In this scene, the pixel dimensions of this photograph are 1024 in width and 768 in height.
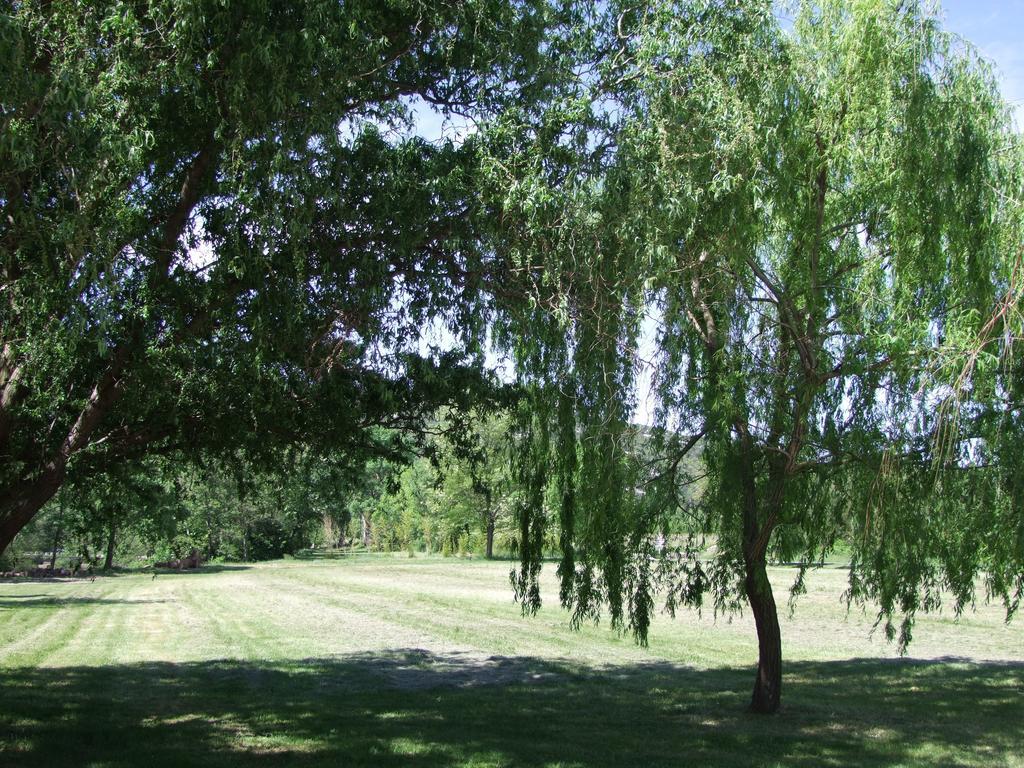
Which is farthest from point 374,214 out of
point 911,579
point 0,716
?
point 0,716

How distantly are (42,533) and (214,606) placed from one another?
28678 mm

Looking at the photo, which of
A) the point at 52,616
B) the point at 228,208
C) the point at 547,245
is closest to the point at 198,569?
the point at 52,616

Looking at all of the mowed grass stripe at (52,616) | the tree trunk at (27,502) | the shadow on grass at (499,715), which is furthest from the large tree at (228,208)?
the mowed grass stripe at (52,616)

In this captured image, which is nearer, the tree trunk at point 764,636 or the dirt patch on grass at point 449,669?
the tree trunk at point 764,636

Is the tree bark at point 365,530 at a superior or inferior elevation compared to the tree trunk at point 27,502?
inferior

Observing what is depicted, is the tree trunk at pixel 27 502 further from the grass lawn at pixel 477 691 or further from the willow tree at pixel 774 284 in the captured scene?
the willow tree at pixel 774 284

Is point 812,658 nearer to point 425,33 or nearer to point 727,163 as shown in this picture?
point 727,163

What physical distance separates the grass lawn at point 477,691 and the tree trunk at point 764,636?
Result: 0.28 meters

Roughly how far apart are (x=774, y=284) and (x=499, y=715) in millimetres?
6142

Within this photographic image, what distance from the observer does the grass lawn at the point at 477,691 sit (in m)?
8.94

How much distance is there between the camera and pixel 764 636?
10.7 m

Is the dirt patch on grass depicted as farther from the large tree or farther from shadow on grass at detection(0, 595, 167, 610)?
shadow on grass at detection(0, 595, 167, 610)

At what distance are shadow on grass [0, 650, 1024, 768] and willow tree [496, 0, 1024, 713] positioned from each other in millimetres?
1325

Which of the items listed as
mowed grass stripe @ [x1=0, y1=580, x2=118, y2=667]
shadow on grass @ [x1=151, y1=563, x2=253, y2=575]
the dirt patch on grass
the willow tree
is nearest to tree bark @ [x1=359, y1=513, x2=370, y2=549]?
shadow on grass @ [x1=151, y1=563, x2=253, y2=575]
